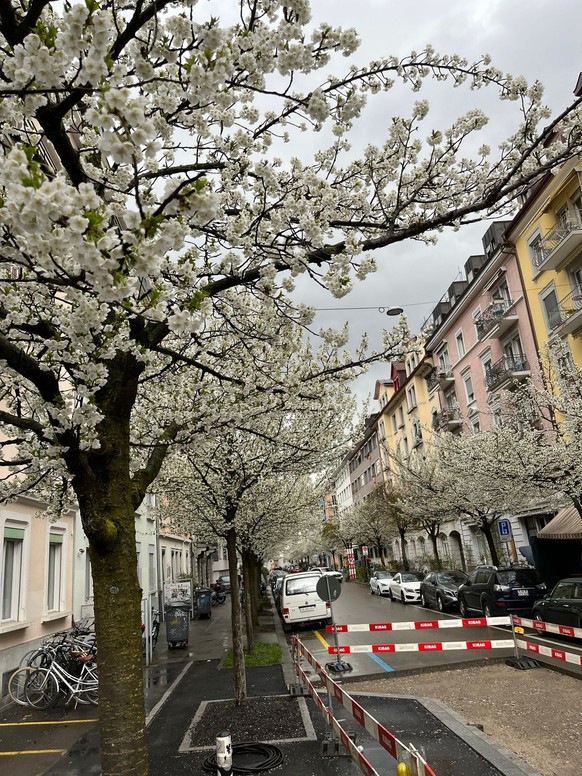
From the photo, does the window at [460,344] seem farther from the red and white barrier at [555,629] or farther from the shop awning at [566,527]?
the red and white barrier at [555,629]

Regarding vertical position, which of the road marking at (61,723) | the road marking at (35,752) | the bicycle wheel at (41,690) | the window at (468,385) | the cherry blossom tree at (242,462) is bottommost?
the road marking at (35,752)

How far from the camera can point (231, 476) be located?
11055mm

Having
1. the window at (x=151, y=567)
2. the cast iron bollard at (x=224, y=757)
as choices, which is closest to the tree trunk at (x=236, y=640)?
the cast iron bollard at (x=224, y=757)

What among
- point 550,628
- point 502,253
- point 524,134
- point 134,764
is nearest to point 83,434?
point 134,764

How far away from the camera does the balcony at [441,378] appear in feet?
113

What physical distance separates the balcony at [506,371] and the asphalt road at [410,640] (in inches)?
410

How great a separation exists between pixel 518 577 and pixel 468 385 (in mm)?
17297

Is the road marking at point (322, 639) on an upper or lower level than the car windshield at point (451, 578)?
lower

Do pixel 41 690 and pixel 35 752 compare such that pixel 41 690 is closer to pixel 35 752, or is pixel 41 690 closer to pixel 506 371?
pixel 35 752

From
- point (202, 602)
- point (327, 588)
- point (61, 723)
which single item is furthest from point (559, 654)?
point (202, 602)

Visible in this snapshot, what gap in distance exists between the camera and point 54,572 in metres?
15.0

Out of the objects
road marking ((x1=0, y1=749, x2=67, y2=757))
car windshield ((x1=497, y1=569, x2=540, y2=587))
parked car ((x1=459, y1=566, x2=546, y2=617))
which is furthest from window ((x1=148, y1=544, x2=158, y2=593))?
road marking ((x1=0, y1=749, x2=67, y2=757))

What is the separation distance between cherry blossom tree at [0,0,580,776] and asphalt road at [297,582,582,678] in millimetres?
7504

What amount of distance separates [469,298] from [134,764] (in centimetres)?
2978
